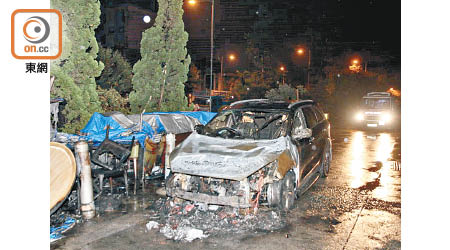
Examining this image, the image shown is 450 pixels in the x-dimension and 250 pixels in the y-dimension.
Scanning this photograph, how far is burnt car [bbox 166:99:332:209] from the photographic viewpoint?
5656 mm

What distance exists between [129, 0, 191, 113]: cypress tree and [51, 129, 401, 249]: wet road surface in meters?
5.74

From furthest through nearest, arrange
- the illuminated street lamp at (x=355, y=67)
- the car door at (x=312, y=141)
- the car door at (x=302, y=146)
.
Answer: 1. the illuminated street lamp at (x=355, y=67)
2. the car door at (x=312, y=141)
3. the car door at (x=302, y=146)

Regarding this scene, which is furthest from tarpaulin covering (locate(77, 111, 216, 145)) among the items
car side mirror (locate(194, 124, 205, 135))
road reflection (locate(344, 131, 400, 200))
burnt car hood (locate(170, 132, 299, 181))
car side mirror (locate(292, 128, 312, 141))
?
road reflection (locate(344, 131, 400, 200))

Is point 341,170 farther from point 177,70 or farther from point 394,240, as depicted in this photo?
point 177,70

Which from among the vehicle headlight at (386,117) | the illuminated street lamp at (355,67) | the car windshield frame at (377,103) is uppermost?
the illuminated street lamp at (355,67)

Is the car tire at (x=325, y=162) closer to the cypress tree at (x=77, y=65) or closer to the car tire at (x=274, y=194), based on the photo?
the car tire at (x=274, y=194)

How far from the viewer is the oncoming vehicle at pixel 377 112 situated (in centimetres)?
2395

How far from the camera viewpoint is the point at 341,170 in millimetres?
10102

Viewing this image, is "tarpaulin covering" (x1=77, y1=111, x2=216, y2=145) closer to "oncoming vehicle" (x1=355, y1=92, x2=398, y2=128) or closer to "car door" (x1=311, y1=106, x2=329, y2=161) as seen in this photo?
"car door" (x1=311, y1=106, x2=329, y2=161)

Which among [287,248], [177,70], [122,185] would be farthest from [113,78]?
[287,248]

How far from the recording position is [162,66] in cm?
1455

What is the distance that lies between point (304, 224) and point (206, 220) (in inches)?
59.2

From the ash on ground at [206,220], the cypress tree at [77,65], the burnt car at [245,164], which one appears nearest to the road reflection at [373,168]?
the burnt car at [245,164]

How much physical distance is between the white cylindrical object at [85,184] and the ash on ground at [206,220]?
100 cm
